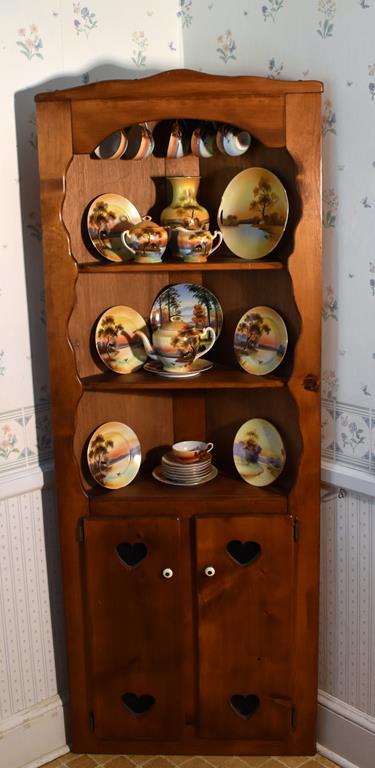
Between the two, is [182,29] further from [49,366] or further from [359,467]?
[359,467]

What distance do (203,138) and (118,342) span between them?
0.57m

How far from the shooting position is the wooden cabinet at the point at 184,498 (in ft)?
6.68

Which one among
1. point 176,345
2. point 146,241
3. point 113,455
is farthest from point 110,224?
point 113,455

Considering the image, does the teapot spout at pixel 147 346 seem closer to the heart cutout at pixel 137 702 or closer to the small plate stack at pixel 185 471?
the small plate stack at pixel 185 471

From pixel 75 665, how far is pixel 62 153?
4.34 feet

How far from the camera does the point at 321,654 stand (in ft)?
7.78

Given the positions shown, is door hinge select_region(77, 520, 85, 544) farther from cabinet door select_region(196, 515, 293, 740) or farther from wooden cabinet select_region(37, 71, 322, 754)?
cabinet door select_region(196, 515, 293, 740)

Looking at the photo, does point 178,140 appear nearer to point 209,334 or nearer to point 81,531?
point 209,334

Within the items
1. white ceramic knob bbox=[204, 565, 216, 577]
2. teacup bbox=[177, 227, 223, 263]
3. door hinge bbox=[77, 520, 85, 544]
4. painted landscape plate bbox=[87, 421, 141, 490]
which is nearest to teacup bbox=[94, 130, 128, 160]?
teacup bbox=[177, 227, 223, 263]

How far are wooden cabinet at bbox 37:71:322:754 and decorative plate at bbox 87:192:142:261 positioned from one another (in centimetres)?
4

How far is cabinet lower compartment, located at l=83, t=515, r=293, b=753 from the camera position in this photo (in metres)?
2.21

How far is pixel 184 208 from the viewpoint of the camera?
2.22 meters

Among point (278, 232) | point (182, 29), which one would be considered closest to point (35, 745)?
point (278, 232)

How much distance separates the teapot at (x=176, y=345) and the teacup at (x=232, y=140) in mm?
450
